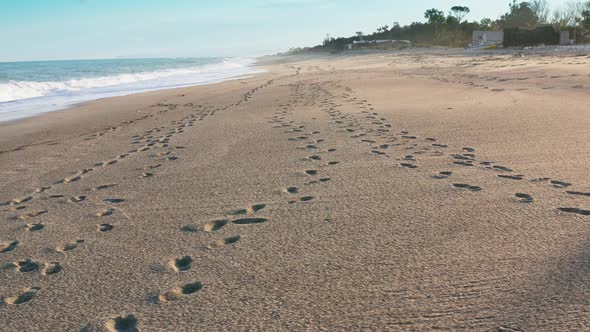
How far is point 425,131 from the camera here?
230 inches

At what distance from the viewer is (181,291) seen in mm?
2244

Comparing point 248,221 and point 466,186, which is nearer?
point 248,221

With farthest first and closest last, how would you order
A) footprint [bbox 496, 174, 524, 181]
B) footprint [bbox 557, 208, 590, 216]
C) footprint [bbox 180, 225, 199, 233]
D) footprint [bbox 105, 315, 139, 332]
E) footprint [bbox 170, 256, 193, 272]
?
footprint [bbox 496, 174, 524, 181]
footprint [bbox 180, 225, 199, 233]
footprint [bbox 557, 208, 590, 216]
footprint [bbox 170, 256, 193, 272]
footprint [bbox 105, 315, 139, 332]

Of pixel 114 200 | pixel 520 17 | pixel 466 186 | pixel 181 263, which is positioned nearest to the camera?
pixel 181 263

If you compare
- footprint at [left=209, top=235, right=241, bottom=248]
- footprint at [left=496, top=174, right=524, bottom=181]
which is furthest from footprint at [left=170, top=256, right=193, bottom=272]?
footprint at [left=496, top=174, right=524, bottom=181]

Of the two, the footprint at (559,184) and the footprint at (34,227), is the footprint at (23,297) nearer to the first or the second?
the footprint at (34,227)

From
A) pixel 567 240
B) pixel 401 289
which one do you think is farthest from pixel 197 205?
pixel 567 240

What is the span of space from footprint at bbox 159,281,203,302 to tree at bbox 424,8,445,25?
254 ft

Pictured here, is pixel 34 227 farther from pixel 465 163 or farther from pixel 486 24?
pixel 486 24

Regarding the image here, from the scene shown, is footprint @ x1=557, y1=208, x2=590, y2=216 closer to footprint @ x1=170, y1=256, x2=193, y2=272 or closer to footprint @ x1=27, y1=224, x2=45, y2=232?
footprint @ x1=170, y1=256, x2=193, y2=272

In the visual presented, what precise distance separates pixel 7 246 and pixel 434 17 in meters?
80.2

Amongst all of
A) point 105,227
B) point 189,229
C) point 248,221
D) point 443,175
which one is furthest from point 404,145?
point 105,227

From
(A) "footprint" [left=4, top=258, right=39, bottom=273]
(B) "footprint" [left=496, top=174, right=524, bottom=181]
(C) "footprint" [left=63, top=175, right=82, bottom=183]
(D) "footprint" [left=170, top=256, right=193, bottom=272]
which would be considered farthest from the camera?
(C) "footprint" [left=63, top=175, right=82, bottom=183]

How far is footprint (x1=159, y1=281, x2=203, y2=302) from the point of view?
2.19 m
